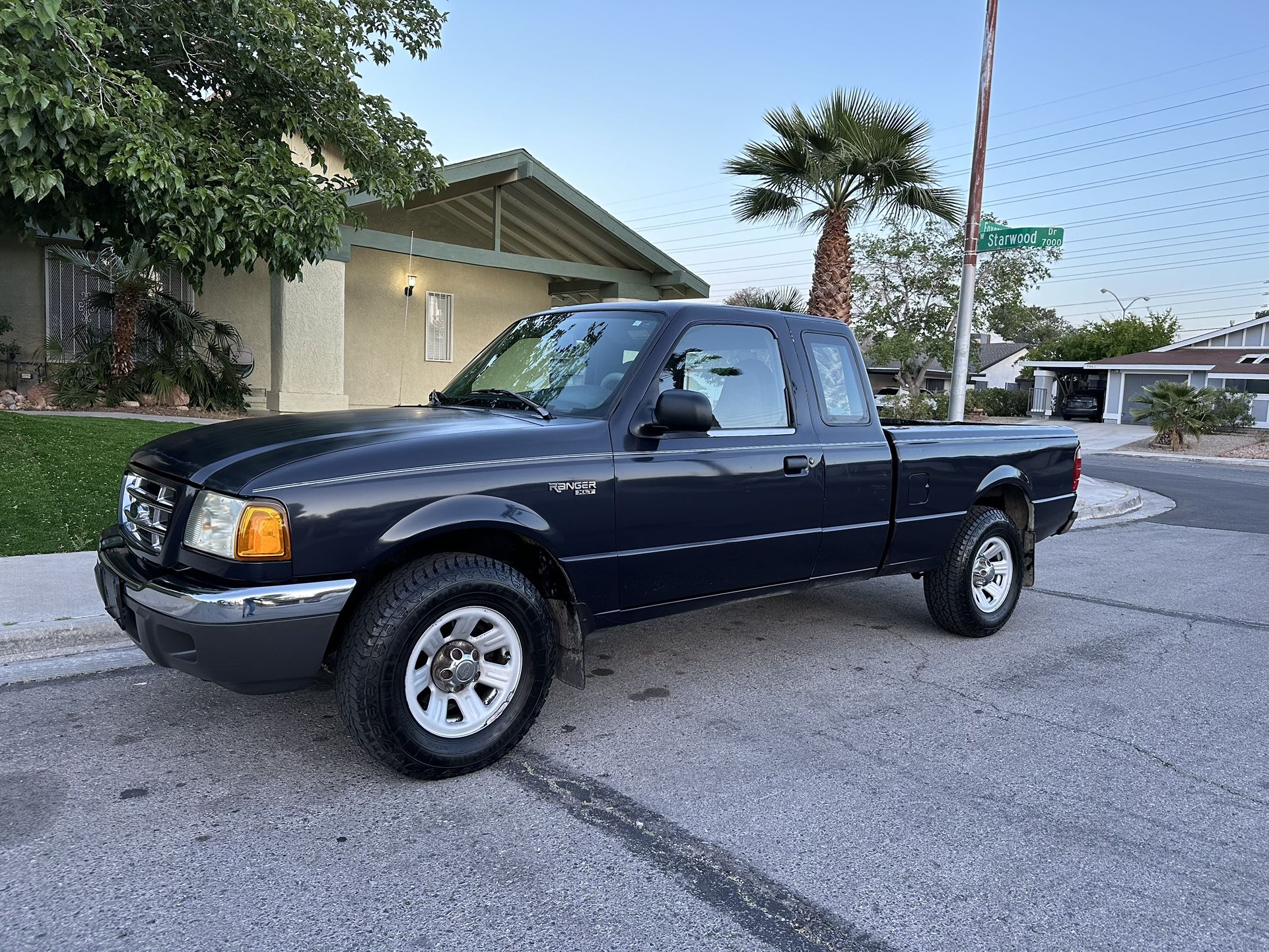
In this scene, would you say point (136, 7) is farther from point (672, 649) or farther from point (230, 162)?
point (672, 649)

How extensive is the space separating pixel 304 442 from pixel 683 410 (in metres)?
1.52

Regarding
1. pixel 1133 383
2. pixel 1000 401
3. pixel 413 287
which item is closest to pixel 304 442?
pixel 413 287

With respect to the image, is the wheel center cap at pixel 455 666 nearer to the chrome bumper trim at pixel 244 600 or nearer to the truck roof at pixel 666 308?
the chrome bumper trim at pixel 244 600

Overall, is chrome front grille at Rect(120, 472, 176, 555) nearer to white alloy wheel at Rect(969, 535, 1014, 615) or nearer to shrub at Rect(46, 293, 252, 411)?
white alloy wheel at Rect(969, 535, 1014, 615)

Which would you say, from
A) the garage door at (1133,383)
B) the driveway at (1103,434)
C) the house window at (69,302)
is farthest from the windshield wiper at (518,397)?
the garage door at (1133,383)

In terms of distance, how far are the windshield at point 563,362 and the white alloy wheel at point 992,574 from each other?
2764 mm

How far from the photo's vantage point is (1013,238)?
11.1 meters

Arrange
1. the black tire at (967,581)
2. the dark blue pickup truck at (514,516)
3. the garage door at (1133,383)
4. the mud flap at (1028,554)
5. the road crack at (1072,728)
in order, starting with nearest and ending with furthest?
the dark blue pickup truck at (514,516) < the road crack at (1072,728) < the black tire at (967,581) < the mud flap at (1028,554) < the garage door at (1133,383)

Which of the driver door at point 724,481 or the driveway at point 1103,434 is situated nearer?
the driver door at point 724,481

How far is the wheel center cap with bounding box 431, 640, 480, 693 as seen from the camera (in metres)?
3.56

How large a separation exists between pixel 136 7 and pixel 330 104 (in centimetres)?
165

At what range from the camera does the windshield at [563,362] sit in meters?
4.27

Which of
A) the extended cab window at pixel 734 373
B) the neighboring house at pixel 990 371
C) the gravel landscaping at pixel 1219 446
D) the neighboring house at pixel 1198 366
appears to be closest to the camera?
the extended cab window at pixel 734 373

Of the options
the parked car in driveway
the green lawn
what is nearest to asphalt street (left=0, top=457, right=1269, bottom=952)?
the green lawn
